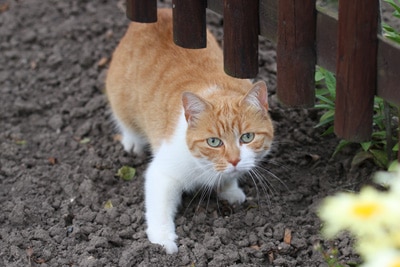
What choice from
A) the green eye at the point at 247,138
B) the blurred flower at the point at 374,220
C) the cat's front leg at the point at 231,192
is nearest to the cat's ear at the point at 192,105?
the green eye at the point at 247,138

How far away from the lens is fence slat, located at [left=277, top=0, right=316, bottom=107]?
9.93ft

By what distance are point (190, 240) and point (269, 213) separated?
18.6 inches

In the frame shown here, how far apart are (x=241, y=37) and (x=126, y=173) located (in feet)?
4.26

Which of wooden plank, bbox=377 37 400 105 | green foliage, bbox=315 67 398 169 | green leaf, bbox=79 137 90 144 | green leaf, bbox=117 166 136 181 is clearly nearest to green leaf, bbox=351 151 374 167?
green foliage, bbox=315 67 398 169

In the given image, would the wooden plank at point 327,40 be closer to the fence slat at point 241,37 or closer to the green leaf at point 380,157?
the fence slat at point 241,37

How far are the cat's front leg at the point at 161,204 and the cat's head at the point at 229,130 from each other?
27cm

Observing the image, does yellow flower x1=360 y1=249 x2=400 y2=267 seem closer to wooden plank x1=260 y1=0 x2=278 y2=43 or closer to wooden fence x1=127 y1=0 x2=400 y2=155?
wooden fence x1=127 y1=0 x2=400 y2=155

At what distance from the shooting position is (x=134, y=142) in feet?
15.1

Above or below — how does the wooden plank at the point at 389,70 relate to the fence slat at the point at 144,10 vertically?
above

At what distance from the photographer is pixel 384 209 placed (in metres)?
1.57

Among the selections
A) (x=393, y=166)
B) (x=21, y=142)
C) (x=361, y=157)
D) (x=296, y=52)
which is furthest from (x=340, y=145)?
(x=21, y=142)

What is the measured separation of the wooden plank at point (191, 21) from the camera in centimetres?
369

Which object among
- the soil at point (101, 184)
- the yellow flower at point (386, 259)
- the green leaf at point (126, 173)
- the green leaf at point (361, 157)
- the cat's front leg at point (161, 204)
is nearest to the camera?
the yellow flower at point (386, 259)

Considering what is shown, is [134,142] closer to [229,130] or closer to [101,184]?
[101,184]
